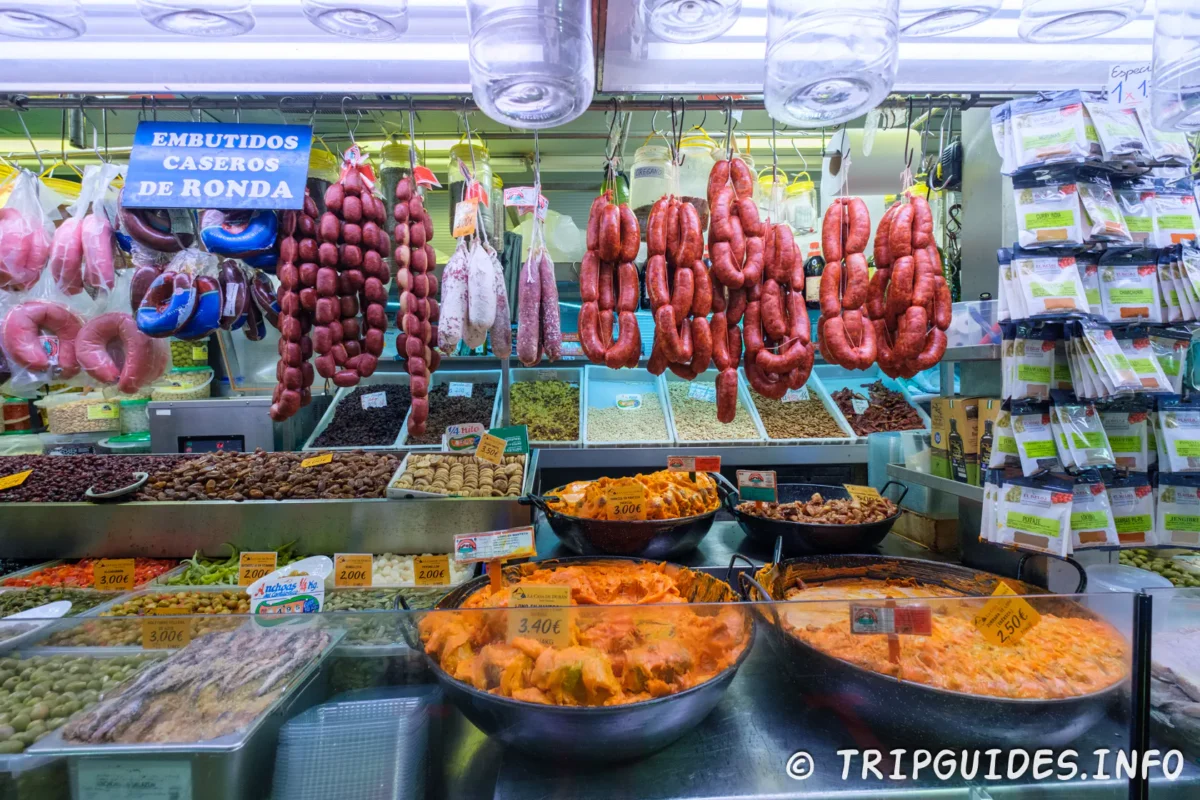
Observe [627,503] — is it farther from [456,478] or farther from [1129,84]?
[1129,84]

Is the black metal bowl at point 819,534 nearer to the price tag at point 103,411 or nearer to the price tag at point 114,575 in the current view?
the price tag at point 114,575

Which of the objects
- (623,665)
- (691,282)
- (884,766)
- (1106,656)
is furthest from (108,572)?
(1106,656)

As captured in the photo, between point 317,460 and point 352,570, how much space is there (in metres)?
1.68

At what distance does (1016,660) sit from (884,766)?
0.45 metres

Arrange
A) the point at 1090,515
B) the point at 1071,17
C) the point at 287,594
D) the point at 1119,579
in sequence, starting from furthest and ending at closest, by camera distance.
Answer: the point at 1119,579 → the point at 1090,515 → the point at 287,594 → the point at 1071,17

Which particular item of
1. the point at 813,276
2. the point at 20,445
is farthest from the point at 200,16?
the point at 20,445

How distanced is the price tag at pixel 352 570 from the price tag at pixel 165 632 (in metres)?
0.68

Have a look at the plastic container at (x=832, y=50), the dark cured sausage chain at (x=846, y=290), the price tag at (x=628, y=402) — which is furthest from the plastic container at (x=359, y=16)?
the price tag at (x=628, y=402)

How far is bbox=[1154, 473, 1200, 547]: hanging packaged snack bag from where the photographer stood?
214 centimetres

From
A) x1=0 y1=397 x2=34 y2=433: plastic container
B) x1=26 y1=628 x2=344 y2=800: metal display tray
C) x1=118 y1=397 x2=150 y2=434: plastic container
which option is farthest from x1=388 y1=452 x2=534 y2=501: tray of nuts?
x1=0 y1=397 x2=34 y2=433: plastic container

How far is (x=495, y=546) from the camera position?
2037 millimetres

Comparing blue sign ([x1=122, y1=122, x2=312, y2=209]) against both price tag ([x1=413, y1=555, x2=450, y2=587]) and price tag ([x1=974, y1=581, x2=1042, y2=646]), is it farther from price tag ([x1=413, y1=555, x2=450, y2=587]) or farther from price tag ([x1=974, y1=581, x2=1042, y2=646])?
price tag ([x1=974, y1=581, x2=1042, y2=646])

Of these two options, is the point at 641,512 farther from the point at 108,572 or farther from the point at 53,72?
the point at 53,72

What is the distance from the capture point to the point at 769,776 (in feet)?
4.39
